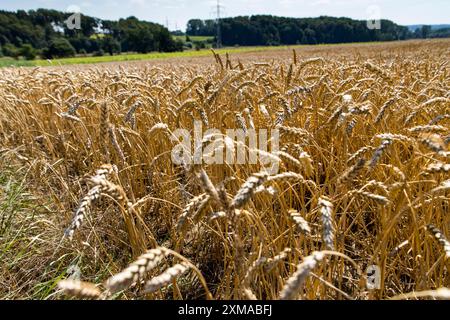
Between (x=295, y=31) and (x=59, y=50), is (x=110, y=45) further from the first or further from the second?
(x=295, y=31)

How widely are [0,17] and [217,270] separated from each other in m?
63.8

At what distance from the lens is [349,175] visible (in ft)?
3.01

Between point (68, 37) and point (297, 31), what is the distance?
51.7 m

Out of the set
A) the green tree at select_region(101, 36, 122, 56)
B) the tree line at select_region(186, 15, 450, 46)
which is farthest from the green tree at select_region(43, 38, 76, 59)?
the tree line at select_region(186, 15, 450, 46)

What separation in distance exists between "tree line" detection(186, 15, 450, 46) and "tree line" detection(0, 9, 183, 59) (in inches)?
1052

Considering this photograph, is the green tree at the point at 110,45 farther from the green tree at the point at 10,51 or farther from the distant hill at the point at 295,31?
the distant hill at the point at 295,31

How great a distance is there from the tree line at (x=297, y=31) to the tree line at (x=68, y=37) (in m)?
26.7

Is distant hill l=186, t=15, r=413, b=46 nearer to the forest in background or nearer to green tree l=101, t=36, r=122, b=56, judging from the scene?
the forest in background

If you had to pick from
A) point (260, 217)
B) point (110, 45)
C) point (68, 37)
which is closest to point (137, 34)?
point (110, 45)

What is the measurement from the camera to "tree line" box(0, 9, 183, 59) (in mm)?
47312

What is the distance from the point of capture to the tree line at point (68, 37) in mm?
47312

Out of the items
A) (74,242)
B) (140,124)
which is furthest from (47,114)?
(74,242)

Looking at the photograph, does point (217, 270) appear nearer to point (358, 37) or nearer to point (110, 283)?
point (110, 283)

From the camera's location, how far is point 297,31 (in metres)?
82.8
